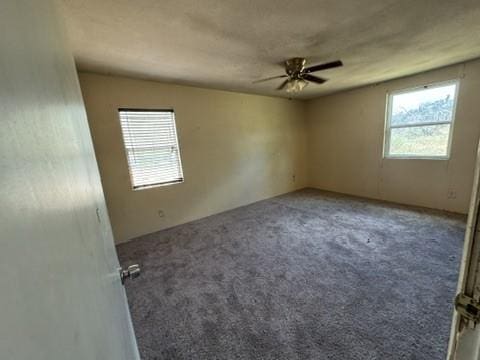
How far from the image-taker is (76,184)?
495 mm

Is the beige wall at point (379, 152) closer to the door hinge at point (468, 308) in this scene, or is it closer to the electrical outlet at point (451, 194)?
the electrical outlet at point (451, 194)

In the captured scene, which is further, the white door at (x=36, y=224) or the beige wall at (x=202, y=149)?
the beige wall at (x=202, y=149)

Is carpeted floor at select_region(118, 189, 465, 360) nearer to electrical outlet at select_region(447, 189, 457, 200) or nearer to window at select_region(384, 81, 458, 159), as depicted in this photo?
electrical outlet at select_region(447, 189, 457, 200)

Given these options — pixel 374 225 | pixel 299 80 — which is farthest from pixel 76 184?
pixel 374 225

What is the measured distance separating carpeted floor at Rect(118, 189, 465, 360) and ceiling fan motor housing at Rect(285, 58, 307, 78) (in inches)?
82.1

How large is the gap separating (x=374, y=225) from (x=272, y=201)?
1.92m

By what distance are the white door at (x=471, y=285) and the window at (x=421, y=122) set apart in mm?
3761

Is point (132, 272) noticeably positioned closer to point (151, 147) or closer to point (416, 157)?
point (151, 147)

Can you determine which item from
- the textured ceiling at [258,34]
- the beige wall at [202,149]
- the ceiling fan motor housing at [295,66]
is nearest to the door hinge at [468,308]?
the textured ceiling at [258,34]

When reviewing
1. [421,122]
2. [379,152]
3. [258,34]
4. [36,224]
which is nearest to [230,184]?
[258,34]

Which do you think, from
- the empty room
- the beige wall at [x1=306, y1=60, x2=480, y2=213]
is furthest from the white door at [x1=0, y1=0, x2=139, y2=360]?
the beige wall at [x1=306, y1=60, x2=480, y2=213]

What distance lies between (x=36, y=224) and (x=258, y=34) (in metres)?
2.06

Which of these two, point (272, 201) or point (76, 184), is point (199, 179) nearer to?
point (272, 201)

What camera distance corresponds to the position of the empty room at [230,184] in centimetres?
32
